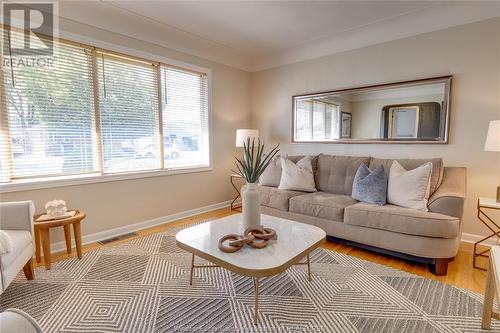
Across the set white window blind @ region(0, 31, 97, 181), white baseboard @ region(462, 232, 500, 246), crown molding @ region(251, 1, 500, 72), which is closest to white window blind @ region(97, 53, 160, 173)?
white window blind @ region(0, 31, 97, 181)

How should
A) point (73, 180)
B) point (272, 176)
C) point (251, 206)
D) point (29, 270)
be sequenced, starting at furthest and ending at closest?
point (272, 176), point (73, 180), point (29, 270), point (251, 206)

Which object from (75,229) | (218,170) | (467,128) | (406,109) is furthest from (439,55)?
(75,229)

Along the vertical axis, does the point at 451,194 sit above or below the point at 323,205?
above

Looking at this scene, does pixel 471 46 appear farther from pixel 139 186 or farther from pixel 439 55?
pixel 139 186

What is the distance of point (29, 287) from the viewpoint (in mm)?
2021

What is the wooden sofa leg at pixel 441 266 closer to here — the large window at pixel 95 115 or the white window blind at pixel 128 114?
the large window at pixel 95 115

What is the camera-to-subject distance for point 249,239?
5.76 feet

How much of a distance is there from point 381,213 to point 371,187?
15.1 inches

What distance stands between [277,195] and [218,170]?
146cm

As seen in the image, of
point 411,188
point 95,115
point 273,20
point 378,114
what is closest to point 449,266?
point 411,188

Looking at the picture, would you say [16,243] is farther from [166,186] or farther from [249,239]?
[166,186]

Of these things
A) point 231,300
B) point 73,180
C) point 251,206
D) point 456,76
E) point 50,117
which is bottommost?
point 231,300

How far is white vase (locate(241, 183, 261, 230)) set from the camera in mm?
1995

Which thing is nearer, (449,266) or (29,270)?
(29,270)
